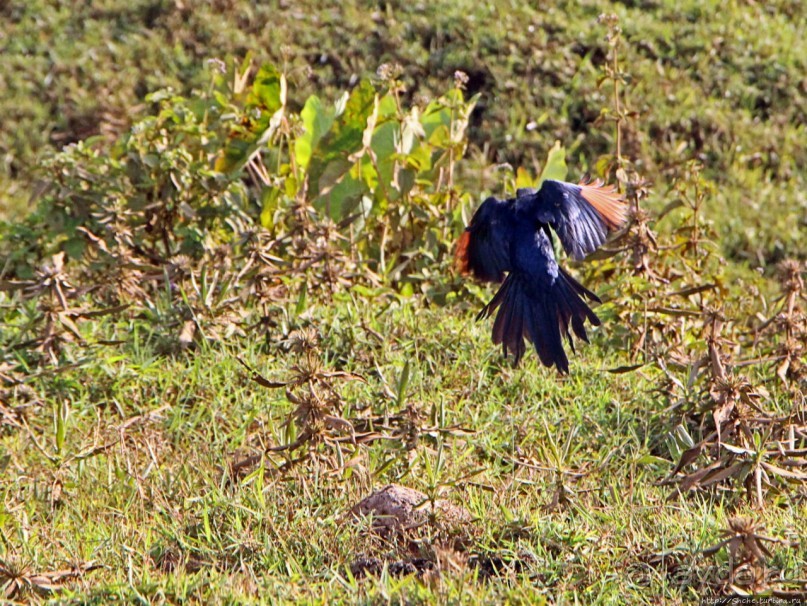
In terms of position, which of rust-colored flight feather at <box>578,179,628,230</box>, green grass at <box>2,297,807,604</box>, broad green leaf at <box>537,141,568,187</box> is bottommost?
green grass at <box>2,297,807,604</box>

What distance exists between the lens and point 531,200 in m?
4.52

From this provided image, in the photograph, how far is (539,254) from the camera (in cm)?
445

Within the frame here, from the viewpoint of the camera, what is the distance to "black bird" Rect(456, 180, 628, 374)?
4.29m

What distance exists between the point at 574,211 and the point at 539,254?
0.21 m

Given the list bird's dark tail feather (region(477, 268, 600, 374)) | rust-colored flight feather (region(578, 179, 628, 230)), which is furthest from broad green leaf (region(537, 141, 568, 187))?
bird's dark tail feather (region(477, 268, 600, 374))

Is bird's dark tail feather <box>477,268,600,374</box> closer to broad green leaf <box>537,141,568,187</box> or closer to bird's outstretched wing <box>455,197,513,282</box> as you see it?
bird's outstretched wing <box>455,197,513,282</box>

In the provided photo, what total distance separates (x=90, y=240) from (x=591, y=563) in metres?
3.06

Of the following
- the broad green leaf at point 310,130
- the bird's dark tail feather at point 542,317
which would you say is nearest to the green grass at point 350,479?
the bird's dark tail feather at point 542,317

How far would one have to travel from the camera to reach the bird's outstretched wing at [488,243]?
452 centimetres

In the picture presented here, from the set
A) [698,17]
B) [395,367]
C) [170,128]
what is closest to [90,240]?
[170,128]

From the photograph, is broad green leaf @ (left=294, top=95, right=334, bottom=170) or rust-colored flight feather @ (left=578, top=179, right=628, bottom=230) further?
broad green leaf @ (left=294, top=95, right=334, bottom=170)

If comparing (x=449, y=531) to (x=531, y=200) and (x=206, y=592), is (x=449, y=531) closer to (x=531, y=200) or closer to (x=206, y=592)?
(x=206, y=592)

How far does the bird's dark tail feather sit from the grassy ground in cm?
29

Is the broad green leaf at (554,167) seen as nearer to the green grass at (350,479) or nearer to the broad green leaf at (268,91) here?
the green grass at (350,479)
